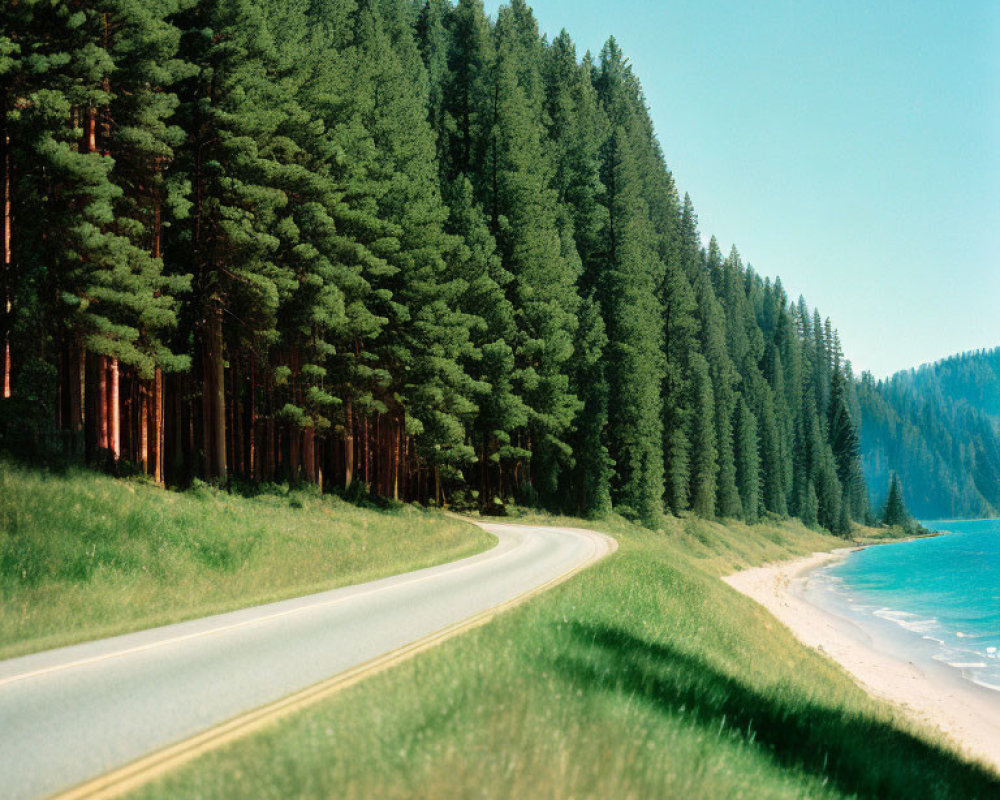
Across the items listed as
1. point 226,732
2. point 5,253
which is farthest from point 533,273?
point 226,732

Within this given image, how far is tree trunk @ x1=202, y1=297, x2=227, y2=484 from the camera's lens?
89.9 ft

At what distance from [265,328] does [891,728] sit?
23514 millimetres

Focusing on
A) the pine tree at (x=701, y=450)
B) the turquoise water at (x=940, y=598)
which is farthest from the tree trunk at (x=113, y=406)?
the pine tree at (x=701, y=450)

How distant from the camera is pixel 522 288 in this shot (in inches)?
2012

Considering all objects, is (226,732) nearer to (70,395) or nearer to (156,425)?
(70,395)

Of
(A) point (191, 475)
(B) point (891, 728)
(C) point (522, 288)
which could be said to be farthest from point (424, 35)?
(B) point (891, 728)

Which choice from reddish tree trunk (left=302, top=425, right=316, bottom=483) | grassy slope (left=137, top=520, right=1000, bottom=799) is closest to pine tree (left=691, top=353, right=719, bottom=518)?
reddish tree trunk (left=302, top=425, right=316, bottom=483)

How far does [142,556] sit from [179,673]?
30.5 feet

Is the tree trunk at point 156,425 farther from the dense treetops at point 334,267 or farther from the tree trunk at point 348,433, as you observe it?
the tree trunk at point 348,433

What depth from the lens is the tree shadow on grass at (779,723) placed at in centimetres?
928

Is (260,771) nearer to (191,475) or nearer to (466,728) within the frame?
(466,728)

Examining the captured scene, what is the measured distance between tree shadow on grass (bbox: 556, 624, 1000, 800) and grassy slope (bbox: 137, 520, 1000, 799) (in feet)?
0.13

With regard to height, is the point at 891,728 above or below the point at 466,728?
below

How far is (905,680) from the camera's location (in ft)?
89.0
